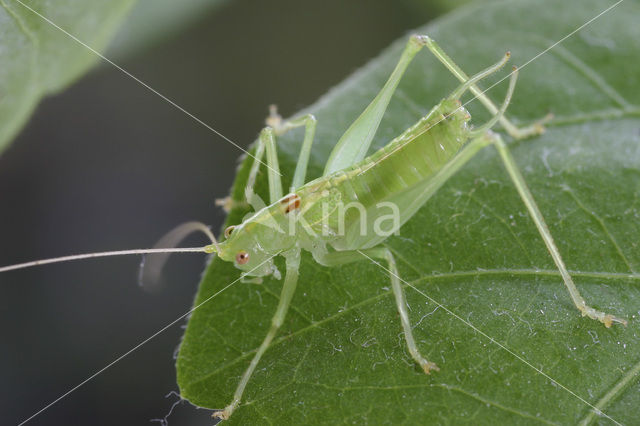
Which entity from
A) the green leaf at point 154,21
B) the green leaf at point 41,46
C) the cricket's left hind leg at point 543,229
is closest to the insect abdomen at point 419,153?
the cricket's left hind leg at point 543,229

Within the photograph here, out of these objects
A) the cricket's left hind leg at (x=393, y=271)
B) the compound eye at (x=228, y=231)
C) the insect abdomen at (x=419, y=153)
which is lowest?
the cricket's left hind leg at (x=393, y=271)

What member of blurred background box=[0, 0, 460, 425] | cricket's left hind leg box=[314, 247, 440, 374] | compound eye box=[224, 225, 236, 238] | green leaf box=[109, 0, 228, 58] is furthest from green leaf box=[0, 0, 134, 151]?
cricket's left hind leg box=[314, 247, 440, 374]

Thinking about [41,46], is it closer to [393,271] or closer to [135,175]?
[393,271]

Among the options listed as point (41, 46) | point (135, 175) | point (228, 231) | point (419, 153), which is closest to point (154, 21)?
point (135, 175)

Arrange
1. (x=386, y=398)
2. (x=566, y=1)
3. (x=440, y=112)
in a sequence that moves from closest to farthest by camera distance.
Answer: (x=386, y=398) < (x=440, y=112) < (x=566, y=1)

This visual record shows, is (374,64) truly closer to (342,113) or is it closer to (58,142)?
(342,113)

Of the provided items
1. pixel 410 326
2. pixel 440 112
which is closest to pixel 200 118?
pixel 440 112

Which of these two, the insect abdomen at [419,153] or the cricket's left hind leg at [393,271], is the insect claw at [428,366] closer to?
the cricket's left hind leg at [393,271]
